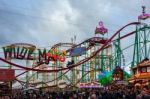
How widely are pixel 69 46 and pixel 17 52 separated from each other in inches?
319

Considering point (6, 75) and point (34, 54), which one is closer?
point (6, 75)

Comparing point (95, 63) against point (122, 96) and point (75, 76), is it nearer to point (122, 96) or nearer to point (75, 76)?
point (75, 76)

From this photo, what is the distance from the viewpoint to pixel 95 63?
53.4m

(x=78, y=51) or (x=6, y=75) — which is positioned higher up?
(x=78, y=51)

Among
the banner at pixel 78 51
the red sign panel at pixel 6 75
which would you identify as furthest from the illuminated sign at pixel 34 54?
the red sign panel at pixel 6 75

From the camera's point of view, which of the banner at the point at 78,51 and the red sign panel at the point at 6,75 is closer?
the red sign panel at the point at 6,75

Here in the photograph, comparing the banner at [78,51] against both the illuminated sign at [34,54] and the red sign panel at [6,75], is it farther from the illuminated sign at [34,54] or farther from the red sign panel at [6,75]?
the red sign panel at [6,75]

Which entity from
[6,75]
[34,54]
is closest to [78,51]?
[34,54]

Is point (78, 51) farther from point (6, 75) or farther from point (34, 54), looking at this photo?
point (6, 75)

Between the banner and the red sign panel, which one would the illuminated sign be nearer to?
the banner

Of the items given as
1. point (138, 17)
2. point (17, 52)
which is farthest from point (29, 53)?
point (138, 17)

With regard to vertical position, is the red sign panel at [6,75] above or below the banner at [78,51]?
below

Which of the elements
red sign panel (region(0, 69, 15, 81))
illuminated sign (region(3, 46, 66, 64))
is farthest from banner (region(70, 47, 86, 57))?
red sign panel (region(0, 69, 15, 81))

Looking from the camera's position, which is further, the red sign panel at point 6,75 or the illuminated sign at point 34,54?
the illuminated sign at point 34,54
